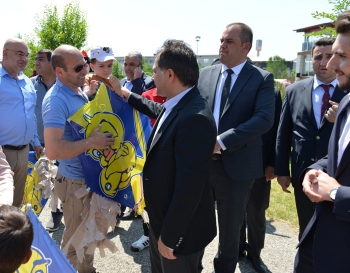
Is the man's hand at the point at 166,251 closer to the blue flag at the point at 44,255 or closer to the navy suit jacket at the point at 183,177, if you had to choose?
the navy suit jacket at the point at 183,177

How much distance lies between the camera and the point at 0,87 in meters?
A: 4.25

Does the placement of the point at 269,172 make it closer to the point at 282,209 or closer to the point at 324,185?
the point at 282,209

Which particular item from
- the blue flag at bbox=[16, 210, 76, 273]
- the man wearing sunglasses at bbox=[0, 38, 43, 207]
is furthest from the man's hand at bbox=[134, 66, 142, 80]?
the blue flag at bbox=[16, 210, 76, 273]

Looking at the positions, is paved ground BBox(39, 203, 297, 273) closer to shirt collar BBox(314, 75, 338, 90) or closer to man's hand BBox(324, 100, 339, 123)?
man's hand BBox(324, 100, 339, 123)

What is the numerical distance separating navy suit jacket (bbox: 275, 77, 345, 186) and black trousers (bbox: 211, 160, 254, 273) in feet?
1.86

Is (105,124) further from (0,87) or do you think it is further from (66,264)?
(0,87)

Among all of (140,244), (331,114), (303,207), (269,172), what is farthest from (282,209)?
(331,114)

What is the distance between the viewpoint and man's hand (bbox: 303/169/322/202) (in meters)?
1.86

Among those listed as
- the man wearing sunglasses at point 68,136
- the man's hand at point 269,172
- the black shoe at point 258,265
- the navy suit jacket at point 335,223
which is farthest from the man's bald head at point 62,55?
the black shoe at point 258,265

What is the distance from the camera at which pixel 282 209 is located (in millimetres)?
5574

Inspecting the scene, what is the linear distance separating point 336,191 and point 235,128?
1335 millimetres

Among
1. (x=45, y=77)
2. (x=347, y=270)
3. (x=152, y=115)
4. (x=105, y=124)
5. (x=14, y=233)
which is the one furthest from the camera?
(x=45, y=77)

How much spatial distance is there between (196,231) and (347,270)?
34.6 inches

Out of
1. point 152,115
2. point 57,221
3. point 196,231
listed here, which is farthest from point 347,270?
point 57,221
